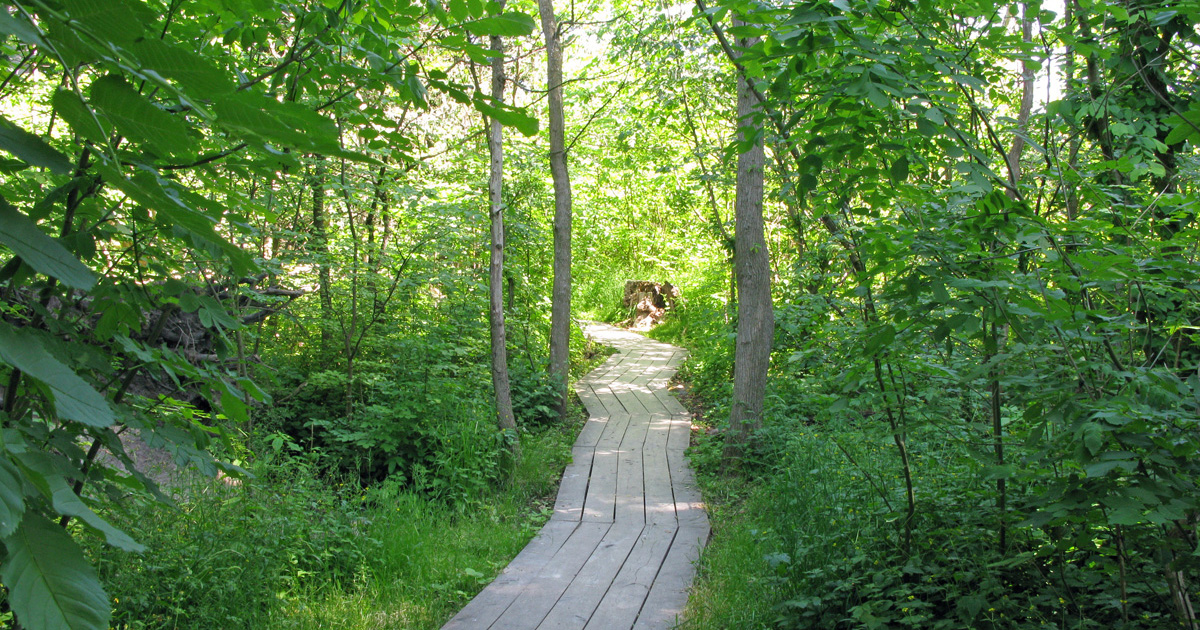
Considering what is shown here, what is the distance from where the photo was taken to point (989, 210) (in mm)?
2240

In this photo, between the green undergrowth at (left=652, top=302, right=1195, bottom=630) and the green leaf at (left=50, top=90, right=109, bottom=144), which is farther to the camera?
the green undergrowth at (left=652, top=302, right=1195, bottom=630)

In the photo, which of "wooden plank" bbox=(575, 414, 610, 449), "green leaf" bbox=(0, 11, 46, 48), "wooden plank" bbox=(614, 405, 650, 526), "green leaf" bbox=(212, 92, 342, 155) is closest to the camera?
"green leaf" bbox=(0, 11, 46, 48)

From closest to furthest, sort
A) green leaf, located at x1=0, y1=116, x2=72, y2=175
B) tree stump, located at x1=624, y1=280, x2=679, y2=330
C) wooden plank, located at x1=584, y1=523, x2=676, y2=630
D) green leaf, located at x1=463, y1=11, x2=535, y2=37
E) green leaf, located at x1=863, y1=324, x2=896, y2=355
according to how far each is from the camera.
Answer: green leaf, located at x1=0, y1=116, x2=72, y2=175 → green leaf, located at x1=463, y1=11, x2=535, y2=37 → green leaf, located at x1=863, y1=324, x2=896, y2=355 → wooden plank, located at x1=584, y1=523, x2=676, y2=630 → tree stump, located at x1=624, y1=280, x2=679, y2=330

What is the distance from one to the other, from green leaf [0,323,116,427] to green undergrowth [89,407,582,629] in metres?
2.26

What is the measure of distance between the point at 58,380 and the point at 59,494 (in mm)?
132

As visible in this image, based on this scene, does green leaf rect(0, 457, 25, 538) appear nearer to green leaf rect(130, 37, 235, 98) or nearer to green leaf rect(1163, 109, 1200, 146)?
green leaf rect(130, 37, 235, 98)

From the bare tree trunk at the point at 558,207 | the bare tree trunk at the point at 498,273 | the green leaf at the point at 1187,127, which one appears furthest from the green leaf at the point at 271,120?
the bare tree trunk at the point at 558,207

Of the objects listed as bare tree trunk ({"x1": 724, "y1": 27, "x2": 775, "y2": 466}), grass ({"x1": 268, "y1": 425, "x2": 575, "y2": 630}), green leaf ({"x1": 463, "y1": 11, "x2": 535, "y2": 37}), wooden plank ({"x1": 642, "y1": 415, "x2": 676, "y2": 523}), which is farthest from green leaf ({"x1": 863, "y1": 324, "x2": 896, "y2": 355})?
bare tree trunk ({"x1": 724, "y1": 27, "x2": 775, "y2": 466})

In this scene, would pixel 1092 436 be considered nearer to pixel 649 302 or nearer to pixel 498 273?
pixel 498 273

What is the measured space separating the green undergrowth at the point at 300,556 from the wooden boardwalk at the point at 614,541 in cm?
25

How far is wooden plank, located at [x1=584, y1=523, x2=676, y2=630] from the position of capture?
345 centimetres

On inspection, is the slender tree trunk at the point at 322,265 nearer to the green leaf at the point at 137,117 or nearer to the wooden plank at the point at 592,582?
the wooden plank at the point at 592,582

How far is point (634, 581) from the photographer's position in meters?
3.91

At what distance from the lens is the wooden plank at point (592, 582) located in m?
3.43
